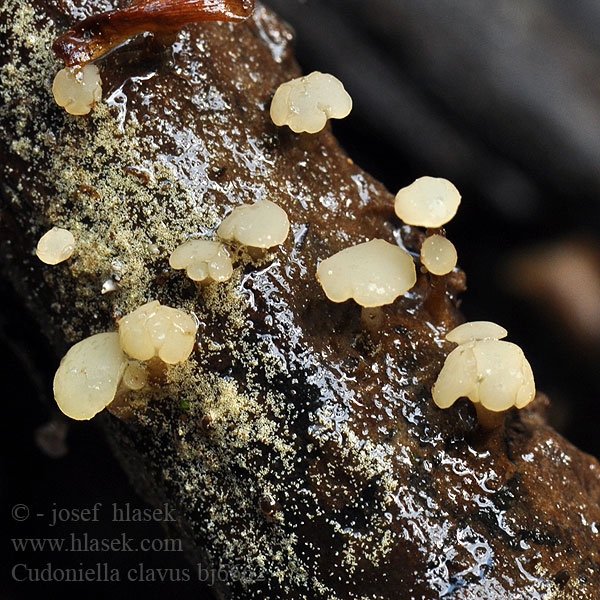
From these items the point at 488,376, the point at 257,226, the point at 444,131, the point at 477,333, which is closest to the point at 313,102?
the point at 257,226

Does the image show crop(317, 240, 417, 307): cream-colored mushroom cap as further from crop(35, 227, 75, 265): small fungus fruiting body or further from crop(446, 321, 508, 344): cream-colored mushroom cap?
crop(35, 227, 75, 265): small fungus fruiting body

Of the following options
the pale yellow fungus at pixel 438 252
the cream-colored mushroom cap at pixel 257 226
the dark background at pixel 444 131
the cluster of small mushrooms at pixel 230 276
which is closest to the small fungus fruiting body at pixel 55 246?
the cluster of small mushrooms at pixel 230 276

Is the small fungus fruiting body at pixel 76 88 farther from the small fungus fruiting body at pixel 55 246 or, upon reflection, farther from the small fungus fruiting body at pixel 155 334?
the small fungus fruiting body at pixel 155 334

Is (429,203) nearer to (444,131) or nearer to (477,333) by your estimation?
(477,333)

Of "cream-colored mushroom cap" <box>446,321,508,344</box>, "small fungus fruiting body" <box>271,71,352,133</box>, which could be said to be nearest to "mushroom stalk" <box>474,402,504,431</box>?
"cream-colored mushroom cap" <box>446,321,508,344</box>

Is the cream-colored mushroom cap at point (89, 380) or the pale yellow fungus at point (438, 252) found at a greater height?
the pale yellow fungus at point (438, 252)

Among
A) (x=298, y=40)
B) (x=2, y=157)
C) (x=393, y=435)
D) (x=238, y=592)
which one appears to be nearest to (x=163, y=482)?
(x=238, y=592)

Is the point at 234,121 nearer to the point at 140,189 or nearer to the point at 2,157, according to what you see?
the point at 140,189

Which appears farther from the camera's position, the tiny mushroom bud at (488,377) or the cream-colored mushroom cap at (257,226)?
the cream-colored mushroom cap at (257,226)
